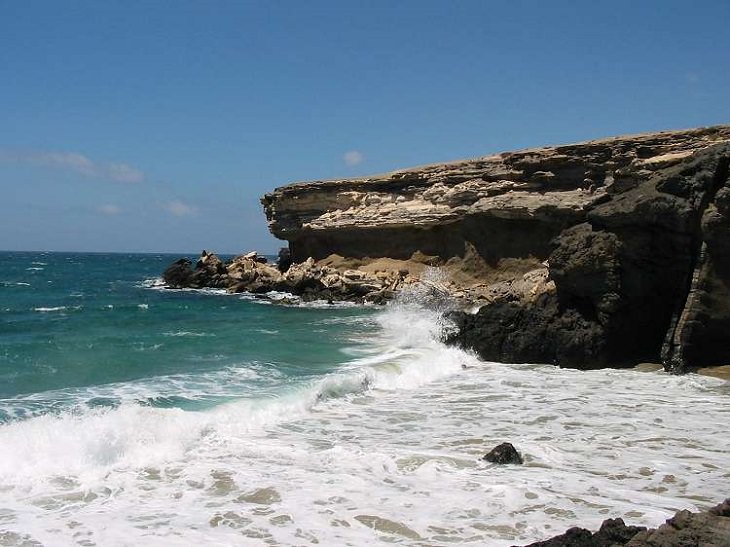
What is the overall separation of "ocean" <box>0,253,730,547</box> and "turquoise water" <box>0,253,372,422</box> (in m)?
0.10

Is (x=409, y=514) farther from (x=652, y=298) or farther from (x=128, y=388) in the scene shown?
(x=652, y=298)

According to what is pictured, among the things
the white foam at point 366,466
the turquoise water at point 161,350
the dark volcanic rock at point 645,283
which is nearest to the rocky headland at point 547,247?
the dark volcanic rock at point 645,283

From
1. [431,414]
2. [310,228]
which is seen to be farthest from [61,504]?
[310,228]

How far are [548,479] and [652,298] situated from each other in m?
8.08

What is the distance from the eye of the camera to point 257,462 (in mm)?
7359

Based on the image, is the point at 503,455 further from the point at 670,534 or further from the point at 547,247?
the point at 547,247

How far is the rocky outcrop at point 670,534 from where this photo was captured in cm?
382

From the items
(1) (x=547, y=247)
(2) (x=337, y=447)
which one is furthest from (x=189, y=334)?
(1) (x=547, y=247)

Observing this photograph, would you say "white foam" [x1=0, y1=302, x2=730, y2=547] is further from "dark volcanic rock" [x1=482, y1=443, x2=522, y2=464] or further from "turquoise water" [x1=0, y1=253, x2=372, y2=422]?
"turquoise water" [x1=0, y1=253, x2=372, y2=422]

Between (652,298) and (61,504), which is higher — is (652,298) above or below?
above

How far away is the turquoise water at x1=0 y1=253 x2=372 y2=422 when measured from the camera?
11.2 m

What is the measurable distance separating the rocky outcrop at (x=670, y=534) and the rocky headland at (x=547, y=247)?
362 inches

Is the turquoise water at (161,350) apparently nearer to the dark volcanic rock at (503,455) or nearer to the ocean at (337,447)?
the ocean at (337,447)

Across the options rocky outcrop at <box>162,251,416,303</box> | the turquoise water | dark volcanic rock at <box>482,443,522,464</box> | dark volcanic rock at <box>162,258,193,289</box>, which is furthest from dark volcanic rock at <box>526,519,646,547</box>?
dark volcanic rock at <box>162,258,193,289</box>
